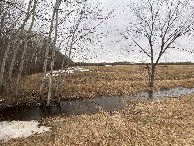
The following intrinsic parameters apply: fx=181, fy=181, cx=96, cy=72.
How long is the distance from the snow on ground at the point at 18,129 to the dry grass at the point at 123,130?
1.94ft

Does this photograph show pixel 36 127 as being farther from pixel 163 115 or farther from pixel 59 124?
pixel 163 115

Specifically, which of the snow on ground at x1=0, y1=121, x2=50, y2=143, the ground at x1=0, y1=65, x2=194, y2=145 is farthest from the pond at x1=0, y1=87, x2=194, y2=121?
the ground at x1=0, y1=65, x2=194, y2=145

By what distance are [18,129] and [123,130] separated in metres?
5.21

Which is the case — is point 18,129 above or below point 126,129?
below

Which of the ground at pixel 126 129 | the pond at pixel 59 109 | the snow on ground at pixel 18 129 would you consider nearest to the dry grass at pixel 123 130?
the ground at pixel 126 129

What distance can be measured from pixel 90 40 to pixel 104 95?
7008 mm

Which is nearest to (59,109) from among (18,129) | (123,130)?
(18,129)

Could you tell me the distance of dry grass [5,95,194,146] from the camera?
7.31m

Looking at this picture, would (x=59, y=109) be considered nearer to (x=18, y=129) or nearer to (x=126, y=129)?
(x=18, y=129)

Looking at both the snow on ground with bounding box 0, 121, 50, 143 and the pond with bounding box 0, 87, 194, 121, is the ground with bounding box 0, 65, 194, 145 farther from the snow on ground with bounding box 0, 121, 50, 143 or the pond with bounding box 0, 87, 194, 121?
the pond with bounding box 0, 87, 194, 121

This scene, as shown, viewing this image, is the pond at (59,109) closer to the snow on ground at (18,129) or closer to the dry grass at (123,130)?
the snow on ground at (18,129)

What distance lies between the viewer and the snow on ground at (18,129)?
836cm

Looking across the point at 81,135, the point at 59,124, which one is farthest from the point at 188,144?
the point at 59,124

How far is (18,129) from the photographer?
29.7 feet
